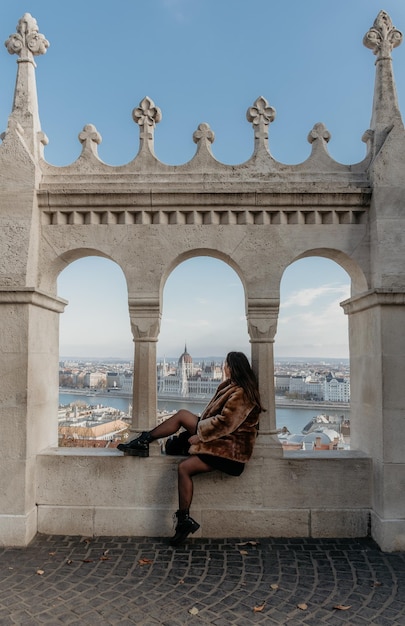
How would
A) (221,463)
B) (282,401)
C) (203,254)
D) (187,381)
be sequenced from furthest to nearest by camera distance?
(187,381) < (282,401) < (203,254) < (221,463)

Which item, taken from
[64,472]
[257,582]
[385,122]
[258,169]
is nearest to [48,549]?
[64,472]

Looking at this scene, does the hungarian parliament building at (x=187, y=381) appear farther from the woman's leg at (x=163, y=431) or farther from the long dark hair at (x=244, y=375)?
the long dark hair at (x=244, y=375)

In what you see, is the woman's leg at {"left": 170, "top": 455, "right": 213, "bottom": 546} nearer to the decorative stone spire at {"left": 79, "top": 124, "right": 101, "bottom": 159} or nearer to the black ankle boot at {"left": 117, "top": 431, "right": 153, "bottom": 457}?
the black ankle boot at {"left": 117, "top": 431, "right": 153, "bottom": 457}

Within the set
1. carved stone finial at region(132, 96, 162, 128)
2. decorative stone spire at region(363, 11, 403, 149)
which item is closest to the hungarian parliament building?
carved stone finial at region(132, 96, 162, 128)

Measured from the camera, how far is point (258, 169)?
4.09 m

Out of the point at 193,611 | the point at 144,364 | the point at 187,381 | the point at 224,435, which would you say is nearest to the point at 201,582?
the point at 193,611

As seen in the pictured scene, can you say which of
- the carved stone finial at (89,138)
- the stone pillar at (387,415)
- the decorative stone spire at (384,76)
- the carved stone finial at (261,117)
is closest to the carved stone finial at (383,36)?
the decorative stone spire at (384,76)

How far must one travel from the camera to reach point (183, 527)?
3564 millimetres

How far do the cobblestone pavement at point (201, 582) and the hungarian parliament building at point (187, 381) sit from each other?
5.83ft

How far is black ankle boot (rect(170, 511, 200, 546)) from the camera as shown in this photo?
3.56 meters

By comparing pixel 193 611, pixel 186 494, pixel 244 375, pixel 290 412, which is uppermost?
pixel 244 375

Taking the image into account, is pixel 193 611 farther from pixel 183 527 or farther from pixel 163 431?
pixel 163 431

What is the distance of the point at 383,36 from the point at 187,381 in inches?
153

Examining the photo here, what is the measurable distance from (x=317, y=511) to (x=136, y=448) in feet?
5.28
